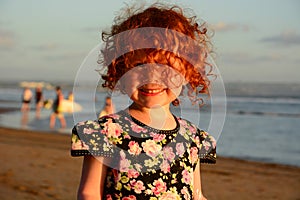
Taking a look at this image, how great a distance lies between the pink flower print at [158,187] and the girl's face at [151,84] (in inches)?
13.3

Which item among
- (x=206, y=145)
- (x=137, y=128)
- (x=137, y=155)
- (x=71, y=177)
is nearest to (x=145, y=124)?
(x=137, y=128)

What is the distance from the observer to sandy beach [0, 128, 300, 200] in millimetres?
7523

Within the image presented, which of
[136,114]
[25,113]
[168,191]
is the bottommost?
[25,113]

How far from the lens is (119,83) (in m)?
2.39

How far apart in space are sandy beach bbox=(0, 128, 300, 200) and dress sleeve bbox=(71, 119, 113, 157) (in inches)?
193

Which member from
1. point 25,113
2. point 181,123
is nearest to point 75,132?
point 181,123

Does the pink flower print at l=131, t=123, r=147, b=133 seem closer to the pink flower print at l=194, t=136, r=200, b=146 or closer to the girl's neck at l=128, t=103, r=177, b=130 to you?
the girl's neck at l=128, t=103, r=177, b=130

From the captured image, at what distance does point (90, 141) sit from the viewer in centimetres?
225

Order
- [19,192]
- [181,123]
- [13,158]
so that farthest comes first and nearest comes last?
[13,158] → [19,192] → [181,123]

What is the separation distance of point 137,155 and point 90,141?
8.6 inches

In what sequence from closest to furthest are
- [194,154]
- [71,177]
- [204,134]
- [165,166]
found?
[165,166]
[194,154]
[204,134]
[71,177]

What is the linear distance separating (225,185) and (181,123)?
6.57 meters

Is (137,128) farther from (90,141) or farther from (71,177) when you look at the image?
(71,177)

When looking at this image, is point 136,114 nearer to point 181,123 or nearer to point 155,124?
point 155,124
